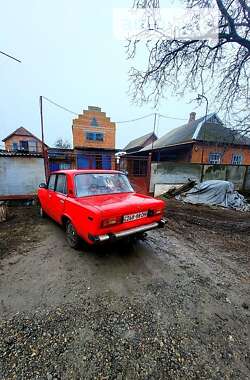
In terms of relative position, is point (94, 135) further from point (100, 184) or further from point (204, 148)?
point (100, 184)

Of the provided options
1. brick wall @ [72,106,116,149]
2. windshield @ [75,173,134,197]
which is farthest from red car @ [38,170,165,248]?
brick wall @ [72,106,116,149]

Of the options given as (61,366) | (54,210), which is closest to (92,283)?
(61,366)

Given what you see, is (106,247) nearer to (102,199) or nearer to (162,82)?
(102,199)

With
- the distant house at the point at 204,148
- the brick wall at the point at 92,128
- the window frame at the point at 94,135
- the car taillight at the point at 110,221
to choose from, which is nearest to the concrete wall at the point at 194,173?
the distant house at the point at 204,148

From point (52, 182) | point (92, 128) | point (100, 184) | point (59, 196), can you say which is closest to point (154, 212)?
point (100, 184)

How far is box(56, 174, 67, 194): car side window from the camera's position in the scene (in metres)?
3.75

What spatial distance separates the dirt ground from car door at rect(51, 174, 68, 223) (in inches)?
26.6

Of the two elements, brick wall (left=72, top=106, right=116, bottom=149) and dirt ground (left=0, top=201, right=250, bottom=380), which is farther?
brick wall (left=72, top=106, right=116, bottom=149)

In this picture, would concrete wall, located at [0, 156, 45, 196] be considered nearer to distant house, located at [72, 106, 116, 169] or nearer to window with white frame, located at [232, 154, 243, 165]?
distant house, located at [72, 106, 116, 169]

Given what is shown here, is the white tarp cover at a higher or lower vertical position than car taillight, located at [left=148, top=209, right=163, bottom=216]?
lower

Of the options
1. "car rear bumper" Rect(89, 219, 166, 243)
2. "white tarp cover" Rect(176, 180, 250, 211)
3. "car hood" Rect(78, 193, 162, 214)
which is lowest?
"white tarp cover" Rect(176, 180, 250, 211)

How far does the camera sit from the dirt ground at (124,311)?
60.2 inches

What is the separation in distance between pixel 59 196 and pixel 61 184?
0.95ft

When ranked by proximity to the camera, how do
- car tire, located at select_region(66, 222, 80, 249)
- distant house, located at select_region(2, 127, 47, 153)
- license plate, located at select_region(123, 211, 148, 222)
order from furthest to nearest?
distant house, located at select_region(2, 127, 47, 153), car tire, located at select_region(66, 222, 80, 249), license plate, located at select_region(123, 211, 148, 222)
